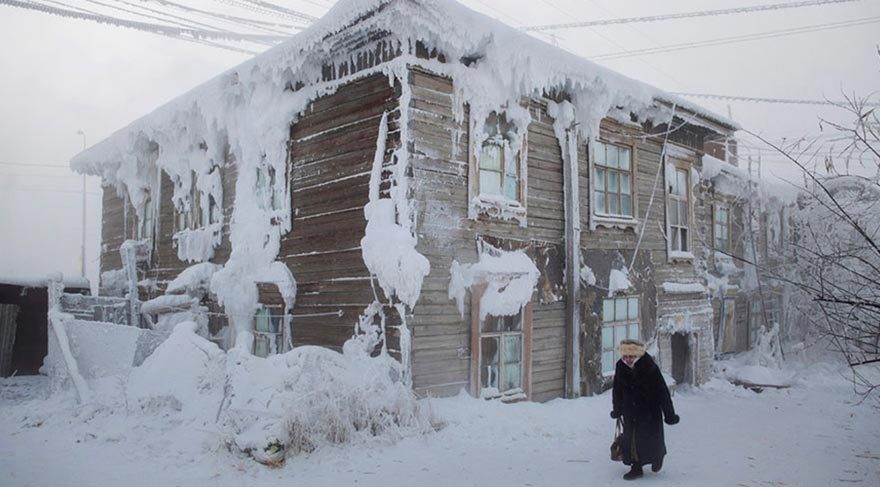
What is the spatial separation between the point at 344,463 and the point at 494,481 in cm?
161

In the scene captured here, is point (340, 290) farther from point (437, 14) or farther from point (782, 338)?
point (782, 338)

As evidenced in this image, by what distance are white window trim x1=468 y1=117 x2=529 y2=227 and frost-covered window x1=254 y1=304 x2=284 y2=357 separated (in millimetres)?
3800

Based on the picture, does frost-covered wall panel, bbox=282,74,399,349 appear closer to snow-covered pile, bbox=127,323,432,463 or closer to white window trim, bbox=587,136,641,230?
snow-covered pile, bbox=127,323,432,463

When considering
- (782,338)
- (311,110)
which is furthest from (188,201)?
(782,338)

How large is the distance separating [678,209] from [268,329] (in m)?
9.66

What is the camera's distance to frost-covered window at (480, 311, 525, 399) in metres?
9.98

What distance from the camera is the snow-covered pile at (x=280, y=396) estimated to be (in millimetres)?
7098

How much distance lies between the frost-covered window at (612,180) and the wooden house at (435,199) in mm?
48

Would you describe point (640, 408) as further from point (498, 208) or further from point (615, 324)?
point (615, 324)

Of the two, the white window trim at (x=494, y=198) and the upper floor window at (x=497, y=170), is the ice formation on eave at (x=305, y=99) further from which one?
the white window trim at (x=494, y=198)

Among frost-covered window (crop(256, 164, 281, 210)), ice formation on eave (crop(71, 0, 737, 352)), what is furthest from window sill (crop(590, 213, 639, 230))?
frost-covered window (crop(256, 164, 281, 210))

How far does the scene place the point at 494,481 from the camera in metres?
6.58

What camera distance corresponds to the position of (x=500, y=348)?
10.2 meters

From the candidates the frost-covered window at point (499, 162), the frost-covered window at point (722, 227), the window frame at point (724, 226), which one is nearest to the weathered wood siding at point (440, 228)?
the frost-covered window at point (499, 162)
